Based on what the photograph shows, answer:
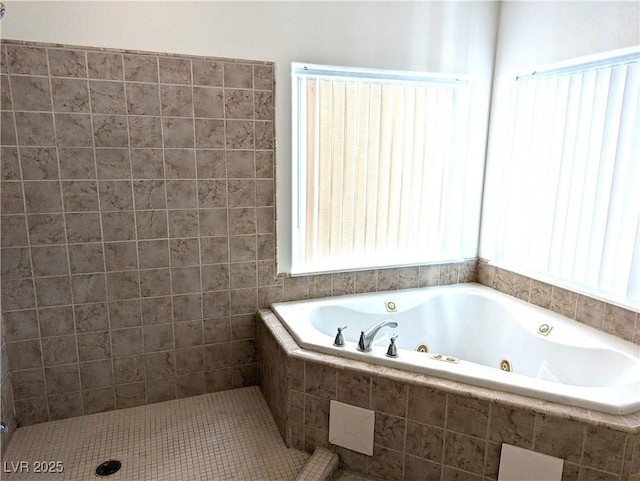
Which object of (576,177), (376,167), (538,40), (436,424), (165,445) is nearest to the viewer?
(436,424)

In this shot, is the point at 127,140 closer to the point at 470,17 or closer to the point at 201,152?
the point at 201,152

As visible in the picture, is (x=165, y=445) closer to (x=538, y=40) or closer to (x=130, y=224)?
(x=130, y=224)

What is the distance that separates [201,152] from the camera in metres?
2.25

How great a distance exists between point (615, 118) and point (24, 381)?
3250 millimetres

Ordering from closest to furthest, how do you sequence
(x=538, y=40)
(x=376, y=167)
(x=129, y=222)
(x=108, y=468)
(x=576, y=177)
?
(x=108, y=468), (x=129, y=222), (x=576, y=177), (x=538, y=40), (x=376, y=167)

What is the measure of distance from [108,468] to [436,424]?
144 centimetres

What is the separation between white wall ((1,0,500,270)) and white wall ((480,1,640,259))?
8 centimetres

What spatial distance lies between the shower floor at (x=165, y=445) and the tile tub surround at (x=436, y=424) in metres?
0.18

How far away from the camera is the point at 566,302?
2.37 metres

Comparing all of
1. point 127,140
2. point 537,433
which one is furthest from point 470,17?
point 537,433

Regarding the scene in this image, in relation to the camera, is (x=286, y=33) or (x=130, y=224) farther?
(x=286, y=33)

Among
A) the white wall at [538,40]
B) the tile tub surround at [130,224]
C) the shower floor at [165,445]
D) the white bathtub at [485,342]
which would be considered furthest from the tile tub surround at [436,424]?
the white wall at [538,40]

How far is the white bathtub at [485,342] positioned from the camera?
5.41 feet

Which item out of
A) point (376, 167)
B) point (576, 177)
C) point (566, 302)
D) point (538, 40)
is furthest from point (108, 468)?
point (538, 40)
